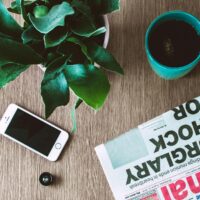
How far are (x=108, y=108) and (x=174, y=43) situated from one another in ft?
0.50

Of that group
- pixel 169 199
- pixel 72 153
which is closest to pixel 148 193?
pixel 169 199

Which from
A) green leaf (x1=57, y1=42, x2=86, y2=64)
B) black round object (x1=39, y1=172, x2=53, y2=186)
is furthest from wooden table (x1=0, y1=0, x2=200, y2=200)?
green leaf (x1=57, y1=42, x2=86, y2=64)

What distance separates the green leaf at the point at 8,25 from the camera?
49cm

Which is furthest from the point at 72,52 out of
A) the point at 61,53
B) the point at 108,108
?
the point at 108,108

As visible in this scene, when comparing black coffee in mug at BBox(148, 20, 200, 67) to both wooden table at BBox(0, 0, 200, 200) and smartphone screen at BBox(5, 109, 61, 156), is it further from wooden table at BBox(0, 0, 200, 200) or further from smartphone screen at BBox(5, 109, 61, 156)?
smartphone screen at BBox(5, 109, 61, 156)

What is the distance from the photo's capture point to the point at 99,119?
0.66 metres

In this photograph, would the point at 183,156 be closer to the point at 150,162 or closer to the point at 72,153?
the point at 150,162

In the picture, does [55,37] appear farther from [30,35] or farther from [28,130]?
[28,130]

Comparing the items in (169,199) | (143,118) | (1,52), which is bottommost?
(169,199)

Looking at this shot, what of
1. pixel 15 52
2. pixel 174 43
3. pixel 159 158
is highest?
pixel 15 52

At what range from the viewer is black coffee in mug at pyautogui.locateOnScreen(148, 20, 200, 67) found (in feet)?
1.94

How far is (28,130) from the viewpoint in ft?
2.19

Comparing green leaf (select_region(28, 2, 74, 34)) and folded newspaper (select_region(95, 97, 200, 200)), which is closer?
green leaf (select_region(28, 2, 74, 34))

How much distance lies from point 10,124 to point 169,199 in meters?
0.30
